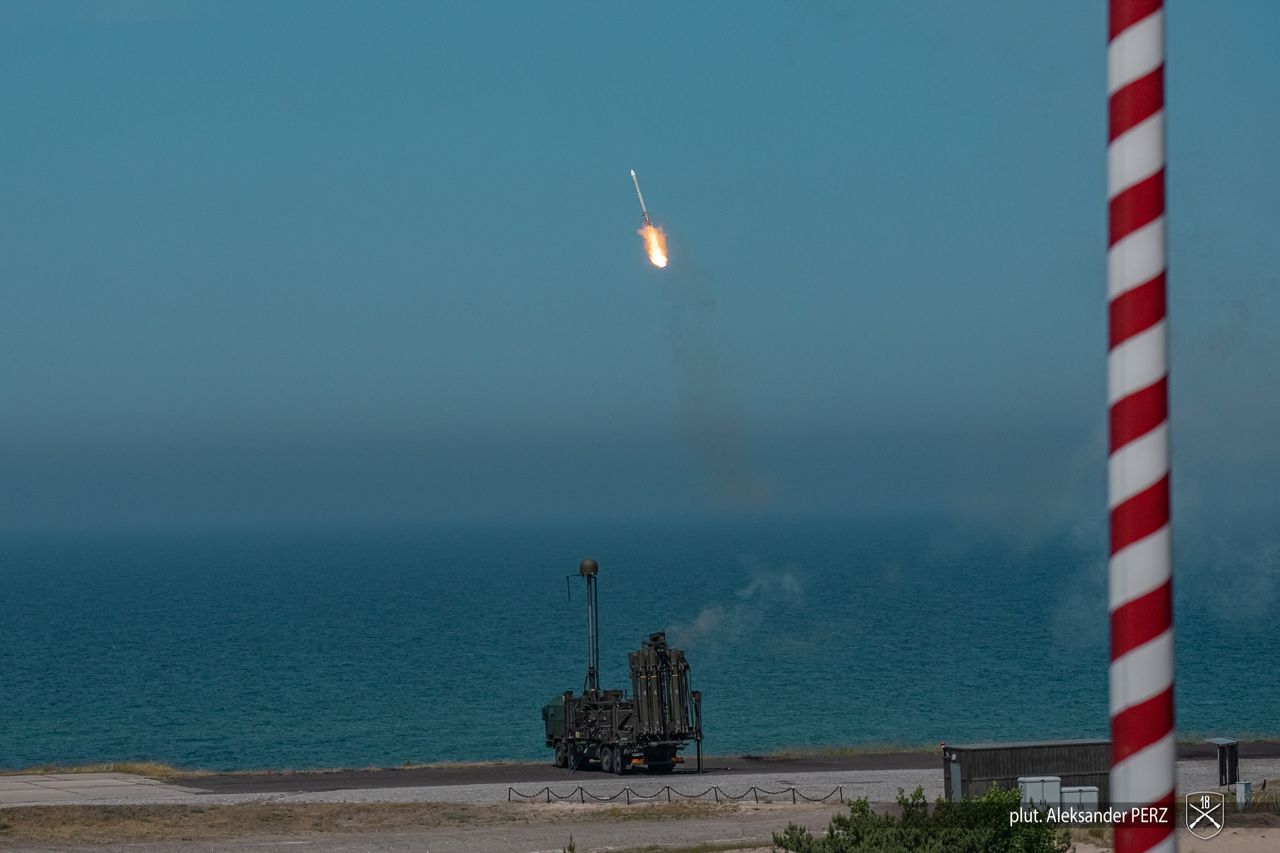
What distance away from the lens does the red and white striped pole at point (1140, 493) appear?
556cm

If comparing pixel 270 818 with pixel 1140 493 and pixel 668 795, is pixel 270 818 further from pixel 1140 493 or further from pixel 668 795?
pixel 1140 493

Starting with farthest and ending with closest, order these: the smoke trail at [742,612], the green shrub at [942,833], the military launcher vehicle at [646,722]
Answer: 1. the smoke trail at [742,612]
2. the military launcher vehicle at [646,722]
3. the green shrub at [942,833]

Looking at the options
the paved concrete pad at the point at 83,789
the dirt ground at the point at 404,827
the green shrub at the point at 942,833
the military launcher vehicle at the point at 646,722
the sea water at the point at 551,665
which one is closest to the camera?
the green shrub at the point at 942,833

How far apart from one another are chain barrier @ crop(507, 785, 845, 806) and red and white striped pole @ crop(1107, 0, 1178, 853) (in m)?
32.0

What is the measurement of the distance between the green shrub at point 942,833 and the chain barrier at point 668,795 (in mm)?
14940

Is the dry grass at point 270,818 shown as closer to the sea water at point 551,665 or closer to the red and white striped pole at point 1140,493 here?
the sea water at point 551,665

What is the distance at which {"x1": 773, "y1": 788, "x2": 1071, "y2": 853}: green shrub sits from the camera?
819 inches

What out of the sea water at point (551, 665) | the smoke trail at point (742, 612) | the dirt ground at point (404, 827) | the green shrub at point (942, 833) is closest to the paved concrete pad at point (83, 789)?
the dirt ground at point (404, 827)

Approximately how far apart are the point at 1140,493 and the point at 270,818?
106 ft

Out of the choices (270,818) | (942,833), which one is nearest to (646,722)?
(270,818)

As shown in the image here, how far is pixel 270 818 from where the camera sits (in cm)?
3553

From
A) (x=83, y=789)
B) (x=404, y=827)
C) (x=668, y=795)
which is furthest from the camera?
(x=83, y=789)

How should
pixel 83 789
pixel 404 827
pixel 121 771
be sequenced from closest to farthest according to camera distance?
1. pixel 404 827
2. pixel 83 789
3. pixel 121 771

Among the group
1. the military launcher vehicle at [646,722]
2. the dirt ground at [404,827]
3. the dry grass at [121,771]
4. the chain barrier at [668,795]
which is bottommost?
the dirt ground at [404,827]
